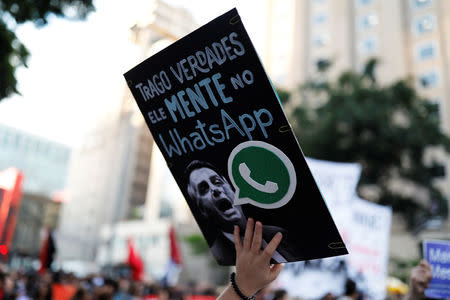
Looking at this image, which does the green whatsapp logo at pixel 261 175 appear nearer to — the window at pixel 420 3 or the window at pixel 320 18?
the window at pixel 420 3

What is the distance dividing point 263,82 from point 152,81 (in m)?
0.55

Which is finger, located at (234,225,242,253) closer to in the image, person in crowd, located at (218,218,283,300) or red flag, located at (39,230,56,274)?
person in crowd, located at (218,218,283,300)

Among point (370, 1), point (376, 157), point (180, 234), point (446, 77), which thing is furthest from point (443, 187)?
point (180, 234)

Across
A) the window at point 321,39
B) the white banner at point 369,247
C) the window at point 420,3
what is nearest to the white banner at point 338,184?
the white banner at point 369,247

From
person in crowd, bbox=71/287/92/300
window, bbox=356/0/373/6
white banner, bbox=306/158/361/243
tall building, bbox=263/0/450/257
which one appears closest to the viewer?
person in crowd, bbox=71/287/92/300

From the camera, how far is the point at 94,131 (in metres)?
54.7

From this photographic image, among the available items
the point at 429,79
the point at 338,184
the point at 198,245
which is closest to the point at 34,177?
the point at 198,245

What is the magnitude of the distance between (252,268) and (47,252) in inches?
351

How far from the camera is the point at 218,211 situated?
1823 millimetres

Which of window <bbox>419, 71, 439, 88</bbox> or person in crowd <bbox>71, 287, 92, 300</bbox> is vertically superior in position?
window <bbox>419, 71, 439, 88</bbox>

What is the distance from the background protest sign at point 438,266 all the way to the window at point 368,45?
35.8m

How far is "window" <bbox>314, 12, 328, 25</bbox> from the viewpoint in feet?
134

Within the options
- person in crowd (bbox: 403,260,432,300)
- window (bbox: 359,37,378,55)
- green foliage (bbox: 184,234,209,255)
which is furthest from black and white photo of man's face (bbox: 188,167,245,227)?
window (bbox: 359,37,378,55)

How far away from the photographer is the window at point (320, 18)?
A: 40.8 meters
